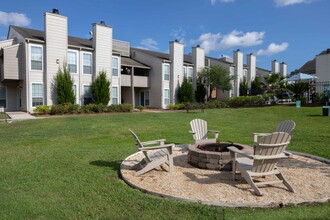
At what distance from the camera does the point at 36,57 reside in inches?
870

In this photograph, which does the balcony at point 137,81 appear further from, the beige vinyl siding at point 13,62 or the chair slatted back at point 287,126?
the chair slatted back at point 287,126

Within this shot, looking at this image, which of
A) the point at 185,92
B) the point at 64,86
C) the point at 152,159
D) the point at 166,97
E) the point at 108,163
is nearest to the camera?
the point at 152,159

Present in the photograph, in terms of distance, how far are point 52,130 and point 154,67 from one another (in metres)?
21.1

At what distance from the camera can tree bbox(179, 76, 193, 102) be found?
3331 centimetres

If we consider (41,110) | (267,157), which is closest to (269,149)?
(267,157)

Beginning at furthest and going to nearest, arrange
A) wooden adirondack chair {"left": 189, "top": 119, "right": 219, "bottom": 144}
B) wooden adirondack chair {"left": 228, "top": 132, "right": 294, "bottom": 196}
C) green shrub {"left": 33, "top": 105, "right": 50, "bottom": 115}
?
green shrub {"left": 33, "top": 105, "right": 50, "bottom": 115} < wooden adirondack chair {"left": 189, "top": 119, "right": 219, "bottom": 144} < wooden adirondack chair {"left": 228, "top": 132, "right": 294, "bottom": 196}

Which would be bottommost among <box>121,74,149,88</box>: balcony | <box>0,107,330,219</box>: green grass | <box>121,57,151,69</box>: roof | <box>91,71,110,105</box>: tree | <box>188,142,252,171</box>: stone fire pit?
<box>0,107,330,219</box>: green grass

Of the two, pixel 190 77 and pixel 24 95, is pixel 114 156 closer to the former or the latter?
pixel 24 95

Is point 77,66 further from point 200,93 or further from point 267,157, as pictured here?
point 267,157

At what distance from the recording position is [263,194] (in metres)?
4.62

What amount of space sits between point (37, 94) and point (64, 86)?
7.76ft

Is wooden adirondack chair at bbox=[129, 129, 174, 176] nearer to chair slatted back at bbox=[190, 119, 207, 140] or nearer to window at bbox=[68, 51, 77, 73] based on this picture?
chair slatted back at bbox=[190, 119, 207, 140]

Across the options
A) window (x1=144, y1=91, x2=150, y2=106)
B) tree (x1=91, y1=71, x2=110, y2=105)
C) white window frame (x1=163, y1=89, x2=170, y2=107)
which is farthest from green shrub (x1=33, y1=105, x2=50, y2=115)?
white window frame (x1=163, y1=89, x2=170, y2=107)

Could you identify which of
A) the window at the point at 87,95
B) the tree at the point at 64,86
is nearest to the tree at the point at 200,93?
the window at the point at 87,95
